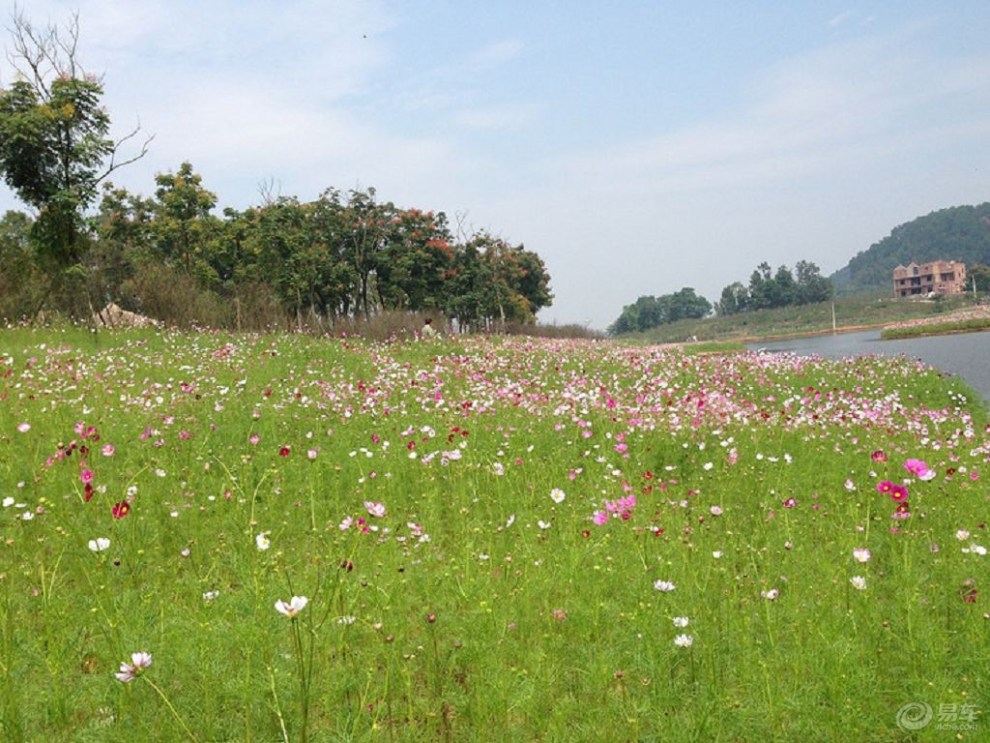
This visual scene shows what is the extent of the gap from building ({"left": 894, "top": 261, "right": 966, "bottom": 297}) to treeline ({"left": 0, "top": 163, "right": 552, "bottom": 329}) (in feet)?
311

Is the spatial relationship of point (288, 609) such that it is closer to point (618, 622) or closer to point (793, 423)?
point (618, 622)

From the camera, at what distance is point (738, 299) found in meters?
118

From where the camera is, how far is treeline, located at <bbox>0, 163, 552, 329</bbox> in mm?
20609

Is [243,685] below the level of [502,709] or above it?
above

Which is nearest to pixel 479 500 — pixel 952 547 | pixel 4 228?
pixel 952 547

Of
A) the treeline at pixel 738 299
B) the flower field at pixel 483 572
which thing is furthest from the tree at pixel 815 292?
the flower field at pixel 483 572

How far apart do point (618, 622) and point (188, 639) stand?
7.55ft

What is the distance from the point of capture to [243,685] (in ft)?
9.52

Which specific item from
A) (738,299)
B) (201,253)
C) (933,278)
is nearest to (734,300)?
(738,299)

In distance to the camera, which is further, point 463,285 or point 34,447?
point 463,285

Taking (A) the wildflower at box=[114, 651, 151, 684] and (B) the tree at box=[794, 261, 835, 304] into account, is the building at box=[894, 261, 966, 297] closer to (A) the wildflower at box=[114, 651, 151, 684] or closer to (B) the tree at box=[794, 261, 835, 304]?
(B) the tree at box=[794, 261, 835, 304]

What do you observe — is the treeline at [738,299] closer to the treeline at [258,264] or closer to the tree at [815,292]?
the tree at [815,292]

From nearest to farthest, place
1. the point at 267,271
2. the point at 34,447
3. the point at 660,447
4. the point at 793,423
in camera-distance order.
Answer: the point at 34,447
the point at 660,447
the point at 793,423
the point at 267,271

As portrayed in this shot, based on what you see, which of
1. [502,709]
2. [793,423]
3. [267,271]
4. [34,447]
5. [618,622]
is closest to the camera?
[502,709]
